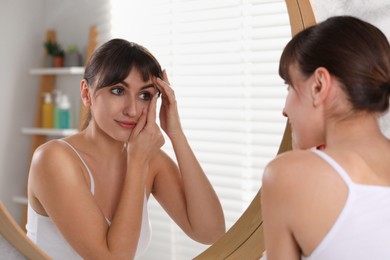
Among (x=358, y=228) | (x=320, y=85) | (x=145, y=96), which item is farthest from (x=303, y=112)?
(x=145, y=96)

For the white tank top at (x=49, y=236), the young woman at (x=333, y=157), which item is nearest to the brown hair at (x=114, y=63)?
the white tank top at (x=49, y=236)

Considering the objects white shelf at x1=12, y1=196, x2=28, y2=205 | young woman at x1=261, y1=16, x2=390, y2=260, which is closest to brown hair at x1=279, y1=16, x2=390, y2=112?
young woman at x1=261, y1=16, x2=390, y2=260

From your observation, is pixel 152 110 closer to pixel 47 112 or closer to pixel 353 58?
pixel 47 112

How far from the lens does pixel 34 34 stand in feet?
2.60

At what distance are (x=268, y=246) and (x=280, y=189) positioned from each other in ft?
0.26

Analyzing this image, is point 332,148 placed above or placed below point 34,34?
below

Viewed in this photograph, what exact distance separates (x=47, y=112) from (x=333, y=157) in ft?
1.43

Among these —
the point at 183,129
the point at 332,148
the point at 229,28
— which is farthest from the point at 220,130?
the point at 332,148

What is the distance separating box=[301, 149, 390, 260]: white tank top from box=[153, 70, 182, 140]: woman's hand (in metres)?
0.33

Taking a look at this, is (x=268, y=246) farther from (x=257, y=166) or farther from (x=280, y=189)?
(x=257, y=166)

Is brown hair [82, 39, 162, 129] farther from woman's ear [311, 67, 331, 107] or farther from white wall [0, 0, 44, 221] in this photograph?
woman's ear [311, 67, 331, 107]

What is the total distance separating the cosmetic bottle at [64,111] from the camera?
0.79m

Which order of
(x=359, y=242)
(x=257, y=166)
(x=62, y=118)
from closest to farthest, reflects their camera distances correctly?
(x=359, y=242) < (x=62, y=118) < (x=257, y=166)

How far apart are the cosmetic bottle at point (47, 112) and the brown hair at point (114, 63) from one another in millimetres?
52
